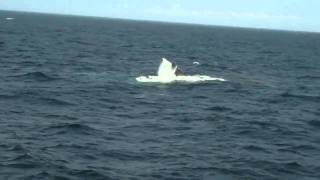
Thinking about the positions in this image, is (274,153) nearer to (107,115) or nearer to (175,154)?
(175,154)

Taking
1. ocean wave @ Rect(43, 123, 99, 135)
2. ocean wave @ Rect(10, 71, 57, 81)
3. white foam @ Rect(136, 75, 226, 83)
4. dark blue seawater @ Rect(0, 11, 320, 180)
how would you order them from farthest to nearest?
white foam @ Rect(136, 75, 226, 83) → ocean wave @ Rect(10, 71, 57, 81) → ocean wave @ Rect(43, 123, 99, 135) → dark blue seawater @ Rect(0, 11, 320, 180)

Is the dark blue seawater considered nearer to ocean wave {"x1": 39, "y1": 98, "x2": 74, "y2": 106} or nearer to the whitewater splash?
ocean wave {"x1": 39, "y1": 98, "x2": 74, "y2": 106}

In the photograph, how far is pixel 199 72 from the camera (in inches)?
2384

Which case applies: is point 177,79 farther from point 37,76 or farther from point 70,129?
point 70,129

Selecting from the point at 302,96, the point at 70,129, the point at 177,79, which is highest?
the point at 177,79

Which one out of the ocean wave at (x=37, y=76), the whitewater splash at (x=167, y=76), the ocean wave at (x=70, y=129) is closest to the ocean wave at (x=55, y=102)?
the ocean wave at (x=70, y=129)

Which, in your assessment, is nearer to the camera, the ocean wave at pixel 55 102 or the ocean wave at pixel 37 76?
the ocean wave at pixel 55 102

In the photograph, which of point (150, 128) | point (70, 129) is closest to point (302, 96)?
point (150, 128)

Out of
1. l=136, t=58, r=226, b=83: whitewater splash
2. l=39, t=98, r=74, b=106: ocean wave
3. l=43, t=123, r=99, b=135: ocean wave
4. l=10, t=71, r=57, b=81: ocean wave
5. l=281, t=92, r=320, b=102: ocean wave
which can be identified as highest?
l=136, t=58, r=226, b=83: whitewater splash

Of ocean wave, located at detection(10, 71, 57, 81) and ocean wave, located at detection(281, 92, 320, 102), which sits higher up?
ocean wave, located at detection(281, 92, 320, 102)

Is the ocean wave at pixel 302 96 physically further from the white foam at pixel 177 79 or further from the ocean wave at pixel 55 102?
the ocean wave at pixel 55 102

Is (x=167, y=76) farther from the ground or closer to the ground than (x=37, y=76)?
farther from the ground

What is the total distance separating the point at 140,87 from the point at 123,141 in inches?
772

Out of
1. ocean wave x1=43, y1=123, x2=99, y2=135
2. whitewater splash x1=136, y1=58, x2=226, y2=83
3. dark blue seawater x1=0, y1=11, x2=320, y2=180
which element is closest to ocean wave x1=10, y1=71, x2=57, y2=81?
dark blue seawater x1=0, y1=11, x2=320, y2=180
